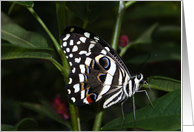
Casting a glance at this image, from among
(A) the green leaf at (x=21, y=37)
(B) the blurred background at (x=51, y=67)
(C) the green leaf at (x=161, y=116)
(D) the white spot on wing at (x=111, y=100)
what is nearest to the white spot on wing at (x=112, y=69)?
(D) the white spot on wing at (x=111, y=100)

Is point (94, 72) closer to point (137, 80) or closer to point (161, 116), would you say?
point (137, 80)

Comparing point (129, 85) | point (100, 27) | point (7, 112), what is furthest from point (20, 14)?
point (129, 85)

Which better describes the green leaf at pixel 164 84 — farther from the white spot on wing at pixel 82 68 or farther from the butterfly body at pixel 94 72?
the white spot on wing at pixel 82 68

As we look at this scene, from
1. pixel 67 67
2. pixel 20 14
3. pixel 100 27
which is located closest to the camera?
pixel 67 67

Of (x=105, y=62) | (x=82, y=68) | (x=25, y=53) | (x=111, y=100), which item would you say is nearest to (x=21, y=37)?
(x=25, y=53)

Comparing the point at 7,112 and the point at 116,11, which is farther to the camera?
the point at 7,112

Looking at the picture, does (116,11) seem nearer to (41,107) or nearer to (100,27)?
(41,107)
